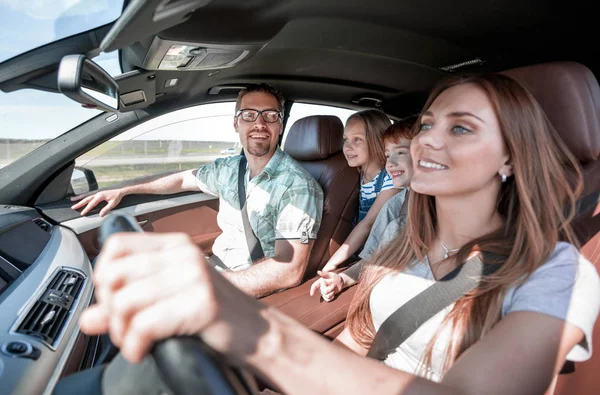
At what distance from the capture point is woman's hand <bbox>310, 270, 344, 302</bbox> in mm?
1897

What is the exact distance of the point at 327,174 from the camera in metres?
2.67

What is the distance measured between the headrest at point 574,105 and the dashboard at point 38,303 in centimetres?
171

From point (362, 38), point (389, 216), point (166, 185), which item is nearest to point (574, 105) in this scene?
point (389, 216)

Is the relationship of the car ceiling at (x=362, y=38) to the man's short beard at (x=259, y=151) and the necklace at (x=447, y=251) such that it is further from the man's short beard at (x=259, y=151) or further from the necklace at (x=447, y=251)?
the necklace at (x=447, y=251)

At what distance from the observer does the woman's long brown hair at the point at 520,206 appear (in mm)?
1060

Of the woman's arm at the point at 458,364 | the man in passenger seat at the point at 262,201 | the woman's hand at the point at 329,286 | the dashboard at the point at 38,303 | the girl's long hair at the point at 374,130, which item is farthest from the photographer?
the girl's long hair at the point at 374,130

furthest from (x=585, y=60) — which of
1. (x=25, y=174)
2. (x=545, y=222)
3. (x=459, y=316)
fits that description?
(x=25, y=174)

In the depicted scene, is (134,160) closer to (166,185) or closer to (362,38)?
(166,185)

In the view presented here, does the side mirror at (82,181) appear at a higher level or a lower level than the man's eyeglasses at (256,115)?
lower

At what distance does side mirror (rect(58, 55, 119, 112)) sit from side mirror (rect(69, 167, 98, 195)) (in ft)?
2.79

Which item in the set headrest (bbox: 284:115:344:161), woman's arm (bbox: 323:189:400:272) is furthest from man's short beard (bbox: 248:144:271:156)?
woman's arm (bbox: 323:189:400:272)

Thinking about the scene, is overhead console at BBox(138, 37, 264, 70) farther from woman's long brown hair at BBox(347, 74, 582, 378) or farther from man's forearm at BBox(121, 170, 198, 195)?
woman's long brown hair at BBox(347, 74, 582, 378)

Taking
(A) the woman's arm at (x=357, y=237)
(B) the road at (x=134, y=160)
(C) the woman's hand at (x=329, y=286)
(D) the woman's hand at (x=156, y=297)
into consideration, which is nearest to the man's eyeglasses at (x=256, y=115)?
(B) the road at (x=134, y=160)

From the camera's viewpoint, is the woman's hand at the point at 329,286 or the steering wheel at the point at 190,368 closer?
the steering wheel at the point at 190,368
